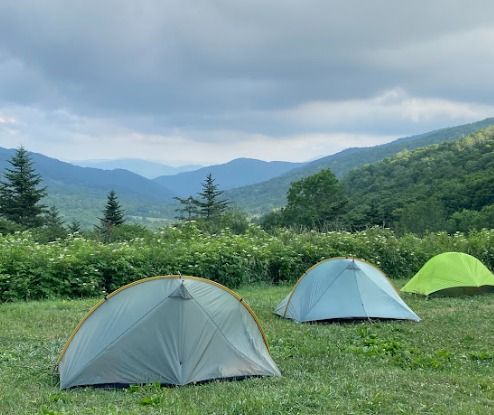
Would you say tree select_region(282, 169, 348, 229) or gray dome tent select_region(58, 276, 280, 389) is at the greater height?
tree select_region(282, 169, 348, 229)

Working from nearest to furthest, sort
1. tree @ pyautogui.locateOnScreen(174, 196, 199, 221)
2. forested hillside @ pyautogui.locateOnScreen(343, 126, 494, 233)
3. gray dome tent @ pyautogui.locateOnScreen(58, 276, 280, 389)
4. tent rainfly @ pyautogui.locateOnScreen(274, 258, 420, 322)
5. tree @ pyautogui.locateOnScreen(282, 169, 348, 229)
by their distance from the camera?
1. gray dome tent @ pyautogui.locateOnScreen(58, 276, 280, 389)
2. tent rainfly @ pyautogui.locateOnScreen(274, 258, 420, 322)
3. forested hillside @ pyautogui.locateOnScreen(343, 126, 494, 233)
4. tree @ pyautogui.locateOnScreen(282, 169, 348, 229)
5. tree @ pyautogui.locateOnScreen(174, 196, 199, 221)

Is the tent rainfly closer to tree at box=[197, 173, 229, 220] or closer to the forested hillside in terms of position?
the forested hillside

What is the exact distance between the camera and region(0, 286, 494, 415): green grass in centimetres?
557

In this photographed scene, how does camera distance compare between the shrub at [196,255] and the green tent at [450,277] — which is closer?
the shrub at [196,255]

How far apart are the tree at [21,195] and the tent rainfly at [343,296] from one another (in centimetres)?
5681

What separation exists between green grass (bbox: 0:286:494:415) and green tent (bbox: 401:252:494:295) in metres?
2.67

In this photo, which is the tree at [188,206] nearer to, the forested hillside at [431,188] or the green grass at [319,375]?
the forested hillside at [431,188]

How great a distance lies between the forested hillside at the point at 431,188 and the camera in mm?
59656

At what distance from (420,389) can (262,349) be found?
205 cm

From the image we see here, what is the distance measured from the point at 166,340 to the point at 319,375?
1.91m

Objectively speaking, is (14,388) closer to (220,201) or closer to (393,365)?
(393,365)

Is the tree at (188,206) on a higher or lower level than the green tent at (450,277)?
higher

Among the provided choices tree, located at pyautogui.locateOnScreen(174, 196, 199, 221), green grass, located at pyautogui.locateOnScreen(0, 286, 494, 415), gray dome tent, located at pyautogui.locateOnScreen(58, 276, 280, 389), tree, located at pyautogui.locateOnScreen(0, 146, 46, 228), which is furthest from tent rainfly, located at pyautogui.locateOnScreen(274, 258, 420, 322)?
tree, located at pyautogui.locateOnScreen(174, 196, 199, 221)

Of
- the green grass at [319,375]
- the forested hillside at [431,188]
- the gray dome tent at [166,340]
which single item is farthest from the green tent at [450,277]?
the forested hillside at [431,188]
